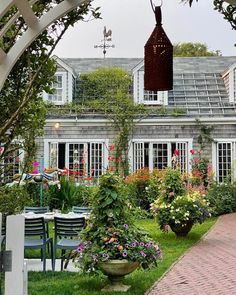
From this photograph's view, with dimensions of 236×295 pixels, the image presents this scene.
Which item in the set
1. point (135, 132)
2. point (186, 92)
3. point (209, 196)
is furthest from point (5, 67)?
point (186, 92)

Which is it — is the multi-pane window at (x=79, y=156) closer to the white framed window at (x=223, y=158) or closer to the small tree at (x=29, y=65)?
the white framed window at (x=223, y=158)

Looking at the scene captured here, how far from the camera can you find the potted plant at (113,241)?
6.88 meters

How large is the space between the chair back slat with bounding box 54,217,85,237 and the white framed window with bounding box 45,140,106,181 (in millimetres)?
10338

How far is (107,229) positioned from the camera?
23.3 feet

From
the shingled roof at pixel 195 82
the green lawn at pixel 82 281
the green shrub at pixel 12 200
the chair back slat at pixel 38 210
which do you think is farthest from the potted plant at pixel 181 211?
the shingled roof at pixel 195 82

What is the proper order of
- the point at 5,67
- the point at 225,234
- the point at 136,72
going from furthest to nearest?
1. the point at 136,72
2. the point at 225,234
3. the point at 5,67

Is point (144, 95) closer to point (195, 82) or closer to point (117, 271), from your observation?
point (195, 82)

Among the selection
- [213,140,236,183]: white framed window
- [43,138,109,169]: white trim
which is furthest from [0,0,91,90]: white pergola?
[213,140,236,183]: white framed window

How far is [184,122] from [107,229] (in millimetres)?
12601

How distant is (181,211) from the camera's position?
11344 mm

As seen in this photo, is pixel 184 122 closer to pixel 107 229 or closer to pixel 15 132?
pixel 107 229

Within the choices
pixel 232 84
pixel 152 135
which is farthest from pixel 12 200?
pixel 232 84

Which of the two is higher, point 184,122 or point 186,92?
point 186,92

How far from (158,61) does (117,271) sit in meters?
4.14
